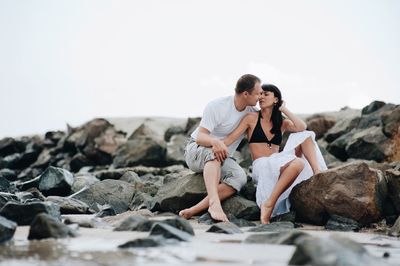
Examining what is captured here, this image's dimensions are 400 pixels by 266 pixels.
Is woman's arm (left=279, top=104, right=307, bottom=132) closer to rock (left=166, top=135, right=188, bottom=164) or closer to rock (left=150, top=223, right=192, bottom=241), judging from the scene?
rock (left=150, top=223, right=192, bottom=241)

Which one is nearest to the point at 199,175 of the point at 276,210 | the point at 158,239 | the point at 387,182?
the point at 276,210

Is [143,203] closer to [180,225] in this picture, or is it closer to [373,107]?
[180,225]

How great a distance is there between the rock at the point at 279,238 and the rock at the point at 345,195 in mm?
1816

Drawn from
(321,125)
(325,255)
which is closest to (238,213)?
(325,255)

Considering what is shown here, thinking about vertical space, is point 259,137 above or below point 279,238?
above

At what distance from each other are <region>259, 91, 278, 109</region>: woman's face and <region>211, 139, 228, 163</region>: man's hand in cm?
68

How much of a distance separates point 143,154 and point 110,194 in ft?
24.1

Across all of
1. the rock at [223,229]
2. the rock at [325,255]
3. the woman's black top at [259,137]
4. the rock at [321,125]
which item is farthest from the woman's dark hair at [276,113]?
the rock at [321,125]

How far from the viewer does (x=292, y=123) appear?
588cm

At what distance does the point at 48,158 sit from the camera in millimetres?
19984

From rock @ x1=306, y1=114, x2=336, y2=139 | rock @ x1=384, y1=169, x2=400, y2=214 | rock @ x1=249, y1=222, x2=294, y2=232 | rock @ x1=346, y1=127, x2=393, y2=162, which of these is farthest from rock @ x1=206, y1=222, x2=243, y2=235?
rock @ x1=306, y1=114, x2=336, y2=139

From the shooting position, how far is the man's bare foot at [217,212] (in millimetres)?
5023

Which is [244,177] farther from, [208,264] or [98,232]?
[208,264]

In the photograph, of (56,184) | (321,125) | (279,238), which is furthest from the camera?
(321,125)
